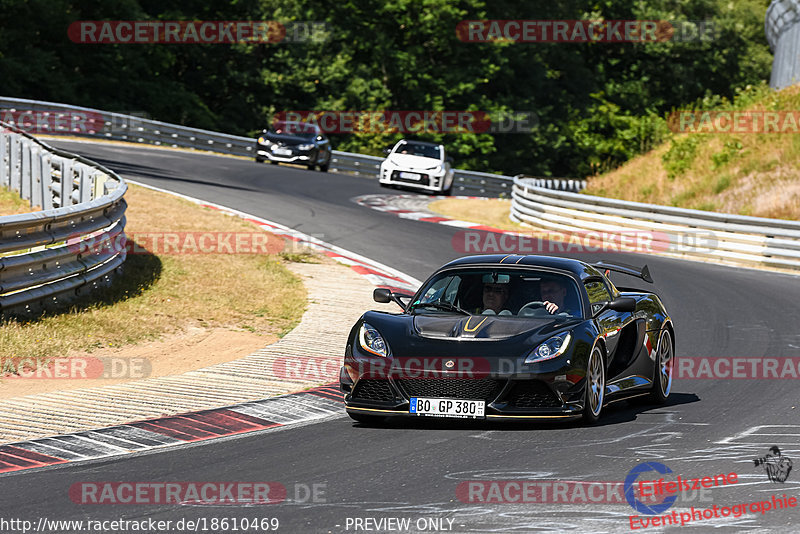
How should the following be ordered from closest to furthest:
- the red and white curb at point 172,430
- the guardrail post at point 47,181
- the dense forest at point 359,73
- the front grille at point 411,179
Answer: the red and white curb at point 172,430
the guardrail post at point 47,181
the front grille at point 411,179
the dense forest at point 359,73

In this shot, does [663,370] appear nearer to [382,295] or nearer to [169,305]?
[382,295]

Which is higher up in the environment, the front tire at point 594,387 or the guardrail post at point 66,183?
the guardrail post at point 66,183

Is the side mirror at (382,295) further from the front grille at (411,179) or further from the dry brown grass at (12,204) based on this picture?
the front grille at (411,179)

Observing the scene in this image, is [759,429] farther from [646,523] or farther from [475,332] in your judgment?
[646,523]

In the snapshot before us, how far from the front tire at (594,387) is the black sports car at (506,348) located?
0.01 metres

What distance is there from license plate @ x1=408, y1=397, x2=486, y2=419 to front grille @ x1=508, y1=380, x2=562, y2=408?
0.24 metres

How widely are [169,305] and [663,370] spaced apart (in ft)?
21.6

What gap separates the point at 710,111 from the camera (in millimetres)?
33781

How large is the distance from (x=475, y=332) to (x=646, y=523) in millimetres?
2925

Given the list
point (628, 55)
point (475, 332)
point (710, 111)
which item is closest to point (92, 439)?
point (475, 332)

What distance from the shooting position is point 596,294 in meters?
9.62

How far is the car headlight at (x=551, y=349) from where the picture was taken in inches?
326

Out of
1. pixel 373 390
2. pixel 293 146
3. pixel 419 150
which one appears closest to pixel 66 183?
pixel 373 390

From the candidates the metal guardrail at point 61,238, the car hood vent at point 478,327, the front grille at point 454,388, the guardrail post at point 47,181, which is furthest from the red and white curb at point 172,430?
the guardrail post at point 47,181
